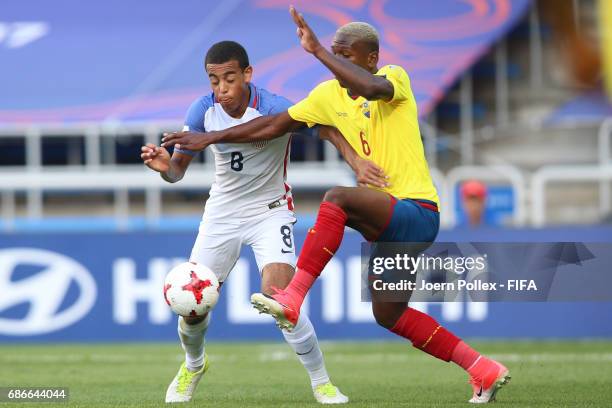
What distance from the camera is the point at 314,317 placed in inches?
539

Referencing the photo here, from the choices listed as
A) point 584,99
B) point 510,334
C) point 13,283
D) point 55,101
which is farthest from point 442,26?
point 13,283

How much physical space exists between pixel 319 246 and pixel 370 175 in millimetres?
489

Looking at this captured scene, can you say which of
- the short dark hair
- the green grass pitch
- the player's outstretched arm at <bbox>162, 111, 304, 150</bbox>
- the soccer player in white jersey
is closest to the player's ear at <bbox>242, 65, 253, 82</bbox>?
the soccer player in white jersey

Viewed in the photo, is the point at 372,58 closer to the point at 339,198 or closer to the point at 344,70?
the point at 344,70

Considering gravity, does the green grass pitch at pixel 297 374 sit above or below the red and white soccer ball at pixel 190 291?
below

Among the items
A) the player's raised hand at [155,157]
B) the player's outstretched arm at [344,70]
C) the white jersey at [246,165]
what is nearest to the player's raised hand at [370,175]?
the player's outstretched arm at [344,70]

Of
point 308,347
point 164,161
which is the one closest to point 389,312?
point 308,347

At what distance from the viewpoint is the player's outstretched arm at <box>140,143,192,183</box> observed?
7527mm

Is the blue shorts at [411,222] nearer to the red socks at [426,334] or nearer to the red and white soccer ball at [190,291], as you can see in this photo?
the red socks at [426,334]

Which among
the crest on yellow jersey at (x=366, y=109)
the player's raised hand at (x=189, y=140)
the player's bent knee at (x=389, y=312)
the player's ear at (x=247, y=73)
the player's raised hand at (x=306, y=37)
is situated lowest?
A: the player's bent knee at (x=389, y=312)

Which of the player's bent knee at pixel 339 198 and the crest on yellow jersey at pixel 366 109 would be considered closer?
the player's bent knee at pixel 339 198

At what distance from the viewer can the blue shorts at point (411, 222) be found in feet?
22.9

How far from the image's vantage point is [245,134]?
24.8 feet

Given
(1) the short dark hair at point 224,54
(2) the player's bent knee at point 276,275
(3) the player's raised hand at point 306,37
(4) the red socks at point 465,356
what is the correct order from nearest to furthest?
(3) the player's raised hand at point 306,37 → (4) the red socks at point 465,356 → (2) the player's bent knee at point 276,275 → (1) the short dark hair at point 224,54
